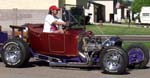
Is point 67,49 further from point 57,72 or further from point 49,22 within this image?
point 49,22

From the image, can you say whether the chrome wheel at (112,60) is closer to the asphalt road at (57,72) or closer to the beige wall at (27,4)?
the asphalt road at (57,72)

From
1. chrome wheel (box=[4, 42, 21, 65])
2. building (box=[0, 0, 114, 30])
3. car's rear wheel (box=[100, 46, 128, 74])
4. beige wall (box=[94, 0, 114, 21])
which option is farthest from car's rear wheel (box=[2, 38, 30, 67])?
beige wall (box=[94, 0, 114, 21])

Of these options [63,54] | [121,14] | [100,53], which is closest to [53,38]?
[63,54]

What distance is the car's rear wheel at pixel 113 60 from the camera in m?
11.9

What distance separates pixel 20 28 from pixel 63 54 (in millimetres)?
1539

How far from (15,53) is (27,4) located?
41.7 m

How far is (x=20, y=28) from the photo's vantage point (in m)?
13.7

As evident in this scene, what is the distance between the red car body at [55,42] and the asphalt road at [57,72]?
1.46 feet

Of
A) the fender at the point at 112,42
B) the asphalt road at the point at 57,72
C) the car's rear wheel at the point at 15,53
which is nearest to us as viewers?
the asphalt road at the point at 57,72

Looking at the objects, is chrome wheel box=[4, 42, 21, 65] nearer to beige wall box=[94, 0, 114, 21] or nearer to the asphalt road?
the asphalt road

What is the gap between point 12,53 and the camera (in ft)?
43.3

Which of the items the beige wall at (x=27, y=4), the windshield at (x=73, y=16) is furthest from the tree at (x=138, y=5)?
the windshield at (x=73, y=16)

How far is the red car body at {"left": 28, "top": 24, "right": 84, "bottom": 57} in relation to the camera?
12.9 meters

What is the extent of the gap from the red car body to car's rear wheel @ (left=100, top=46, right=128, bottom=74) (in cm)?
104
